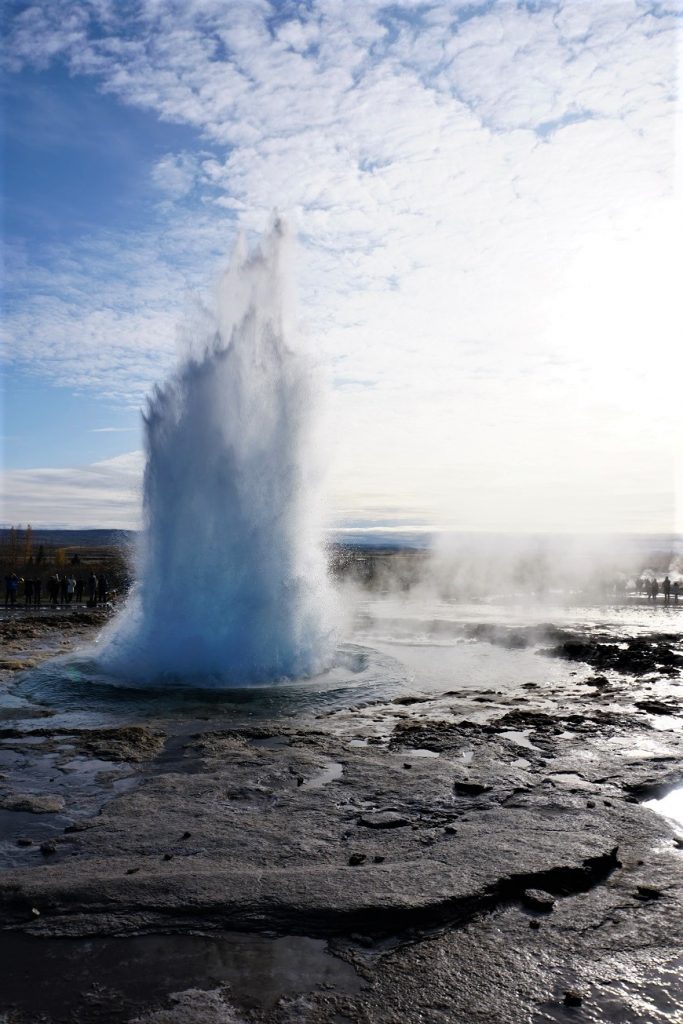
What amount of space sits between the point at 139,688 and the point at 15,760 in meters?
4.37

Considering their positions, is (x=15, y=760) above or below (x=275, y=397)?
below

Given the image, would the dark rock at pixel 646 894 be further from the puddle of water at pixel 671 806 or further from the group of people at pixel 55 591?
the group of people at pixel 55 591

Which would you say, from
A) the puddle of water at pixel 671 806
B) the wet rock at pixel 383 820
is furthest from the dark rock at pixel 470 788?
the puddle of water at pixel 671 806

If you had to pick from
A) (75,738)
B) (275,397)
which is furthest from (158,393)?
(75,738)

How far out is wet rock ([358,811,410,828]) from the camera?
6605 mm

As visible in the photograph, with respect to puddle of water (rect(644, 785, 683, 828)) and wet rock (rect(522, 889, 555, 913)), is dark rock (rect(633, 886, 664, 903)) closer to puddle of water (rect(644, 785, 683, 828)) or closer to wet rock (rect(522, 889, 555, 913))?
wet rock (rect(522, 889, 555, 913))

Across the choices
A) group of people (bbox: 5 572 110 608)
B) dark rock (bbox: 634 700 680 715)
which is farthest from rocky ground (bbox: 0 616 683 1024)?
group of people (bbox: 5 572 110 608)

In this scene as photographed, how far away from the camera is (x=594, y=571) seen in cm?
5959

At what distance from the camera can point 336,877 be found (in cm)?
536

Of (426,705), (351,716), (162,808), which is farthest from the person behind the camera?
(426,705)

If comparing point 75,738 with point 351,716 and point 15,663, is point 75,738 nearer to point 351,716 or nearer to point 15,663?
point 351,716

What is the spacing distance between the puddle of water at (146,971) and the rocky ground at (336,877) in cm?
1

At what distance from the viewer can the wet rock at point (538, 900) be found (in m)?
5.03

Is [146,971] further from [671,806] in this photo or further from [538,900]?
[671,806]
